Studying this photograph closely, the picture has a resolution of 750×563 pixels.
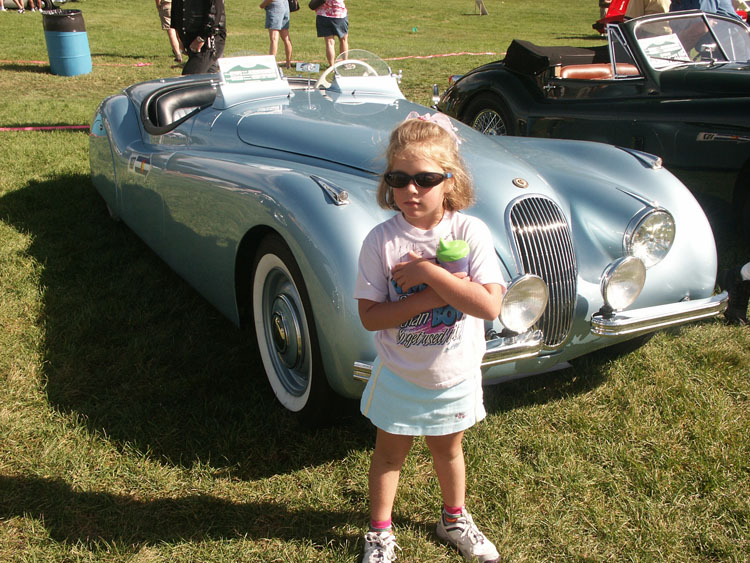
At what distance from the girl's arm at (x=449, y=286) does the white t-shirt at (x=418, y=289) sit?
0.07m

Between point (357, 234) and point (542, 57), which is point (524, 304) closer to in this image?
point (357, 234)

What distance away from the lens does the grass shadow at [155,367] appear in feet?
8.68

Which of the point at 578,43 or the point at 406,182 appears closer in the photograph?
the point at 406,182

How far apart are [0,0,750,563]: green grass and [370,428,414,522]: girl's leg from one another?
19 cm

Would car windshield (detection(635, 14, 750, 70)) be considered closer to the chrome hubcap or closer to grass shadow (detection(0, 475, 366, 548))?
the chrome hubcap

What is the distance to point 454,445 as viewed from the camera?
2045mm

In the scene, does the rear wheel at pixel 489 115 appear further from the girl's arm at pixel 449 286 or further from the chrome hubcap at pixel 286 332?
the girl's arm at pixel 449 286

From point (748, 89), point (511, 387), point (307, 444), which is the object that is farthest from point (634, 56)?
point (307, 444)

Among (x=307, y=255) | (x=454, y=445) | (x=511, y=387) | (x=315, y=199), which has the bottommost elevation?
(x=511, y=387)

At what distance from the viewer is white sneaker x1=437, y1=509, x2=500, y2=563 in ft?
6.88

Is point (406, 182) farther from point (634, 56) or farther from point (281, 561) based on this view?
point (634, 56)

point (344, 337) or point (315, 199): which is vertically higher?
point (315, 199)

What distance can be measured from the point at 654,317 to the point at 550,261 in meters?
0.47

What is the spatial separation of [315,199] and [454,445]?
3.36 ft
